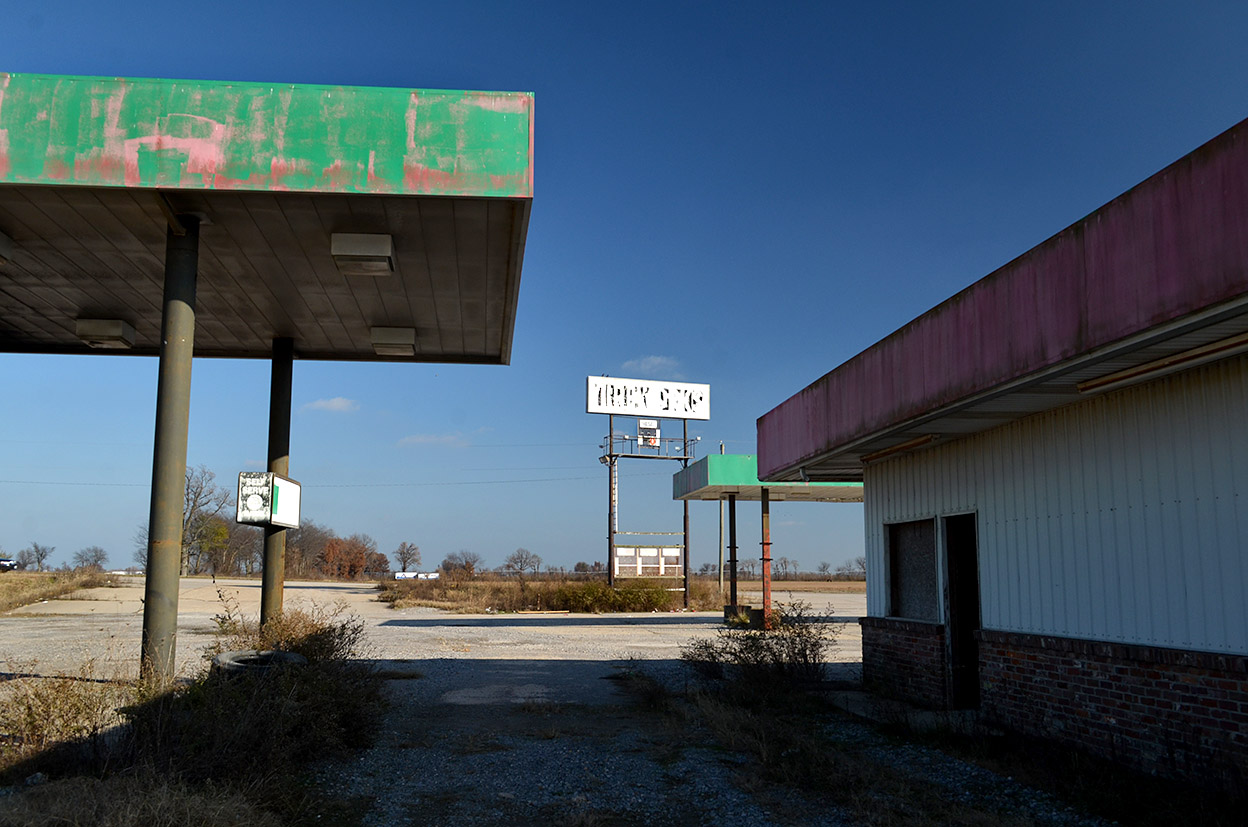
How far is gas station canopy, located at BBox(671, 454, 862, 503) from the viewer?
23.6 metres

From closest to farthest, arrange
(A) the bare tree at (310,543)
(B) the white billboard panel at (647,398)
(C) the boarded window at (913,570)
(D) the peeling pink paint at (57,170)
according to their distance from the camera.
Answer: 1. (D) the peeling pink paint at (57,170)
2. (C) the boarded window at (913,570)
3. (B) the white billboard panel at (647,398)
4. (A) the bare tree at (310,543)

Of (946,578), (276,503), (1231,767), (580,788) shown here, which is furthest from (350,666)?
(1231,767)

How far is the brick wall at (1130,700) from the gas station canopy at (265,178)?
6605 mm

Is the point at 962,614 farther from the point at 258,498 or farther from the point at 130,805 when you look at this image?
the point at 130,805

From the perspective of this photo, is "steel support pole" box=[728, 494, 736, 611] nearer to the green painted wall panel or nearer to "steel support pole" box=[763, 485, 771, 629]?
"steel support pole" box=[763, 485, 771, 629]

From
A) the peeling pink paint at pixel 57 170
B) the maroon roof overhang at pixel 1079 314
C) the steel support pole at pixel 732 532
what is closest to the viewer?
the maroon roof overhang at pixel 1079 314

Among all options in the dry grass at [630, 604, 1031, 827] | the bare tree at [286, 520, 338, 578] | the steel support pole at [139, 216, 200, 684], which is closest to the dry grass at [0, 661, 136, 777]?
the steel support pole at [139, 216, 200, 684]

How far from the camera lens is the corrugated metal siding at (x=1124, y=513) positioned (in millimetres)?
6828

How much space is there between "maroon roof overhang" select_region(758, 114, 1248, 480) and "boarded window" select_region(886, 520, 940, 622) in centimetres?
182

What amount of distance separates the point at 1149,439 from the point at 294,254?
8553 millimetres

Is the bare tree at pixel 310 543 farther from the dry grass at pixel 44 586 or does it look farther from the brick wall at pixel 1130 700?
the brick wall at pixel 1130 700

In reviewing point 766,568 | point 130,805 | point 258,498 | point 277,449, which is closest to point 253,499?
point 258,498

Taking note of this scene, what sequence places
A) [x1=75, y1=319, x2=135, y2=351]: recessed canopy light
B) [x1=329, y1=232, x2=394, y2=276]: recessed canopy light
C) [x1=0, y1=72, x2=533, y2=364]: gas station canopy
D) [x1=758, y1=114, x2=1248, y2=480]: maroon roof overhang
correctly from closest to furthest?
[x1=758, y1=114, x2=1248, y2=480]: maroon roof overhang, [x1=0, y1=72, x2=533, y2=364]: gas station canopy, [x1=329, y1=232, x2=394, y2=276]: recessed canopy light, [x1=75, y1=319, x2=135, y2=351]: recessed canopy light

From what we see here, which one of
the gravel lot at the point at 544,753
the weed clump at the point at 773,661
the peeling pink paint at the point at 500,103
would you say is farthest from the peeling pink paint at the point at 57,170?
the weed clump at the point at 773,661
